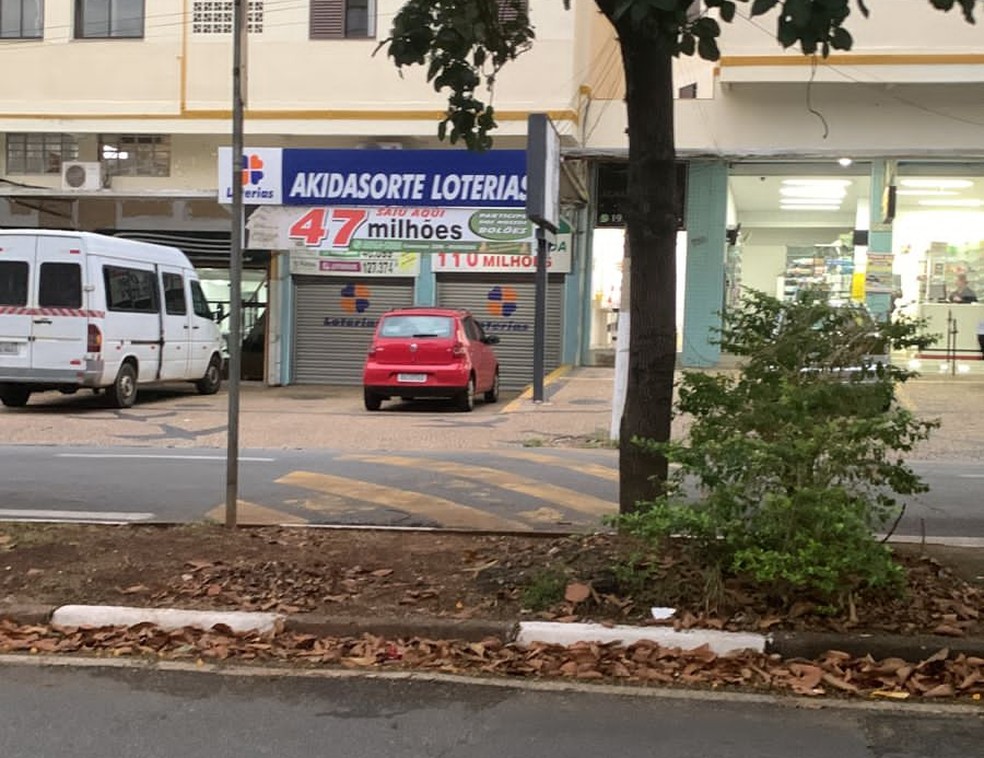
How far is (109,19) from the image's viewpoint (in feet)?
71.8

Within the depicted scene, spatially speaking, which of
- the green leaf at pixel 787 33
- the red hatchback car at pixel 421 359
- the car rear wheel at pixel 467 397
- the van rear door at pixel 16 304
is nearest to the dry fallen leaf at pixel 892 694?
the green leaf at pixel 787 33

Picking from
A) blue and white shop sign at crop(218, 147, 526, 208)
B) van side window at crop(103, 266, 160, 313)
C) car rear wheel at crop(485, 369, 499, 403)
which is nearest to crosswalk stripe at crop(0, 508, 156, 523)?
van side window at crop(103, 266, 160, 313)

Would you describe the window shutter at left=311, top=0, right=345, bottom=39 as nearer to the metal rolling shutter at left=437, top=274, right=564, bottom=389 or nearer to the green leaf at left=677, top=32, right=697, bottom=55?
the metal rolling shutter at left=437, top=274, right=564, bottom=389

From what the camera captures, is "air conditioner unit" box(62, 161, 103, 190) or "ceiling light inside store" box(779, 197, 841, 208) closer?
"air conditioner unit" box(62, 161, 103, 190)

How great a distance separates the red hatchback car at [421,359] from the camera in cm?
1617

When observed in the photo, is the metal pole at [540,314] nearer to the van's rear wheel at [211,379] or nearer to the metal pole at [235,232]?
the van's rear wheel at [211,379]

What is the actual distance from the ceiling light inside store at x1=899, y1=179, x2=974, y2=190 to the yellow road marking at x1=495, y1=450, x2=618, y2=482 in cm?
1320

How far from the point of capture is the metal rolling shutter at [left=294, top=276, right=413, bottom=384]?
73.3 ft

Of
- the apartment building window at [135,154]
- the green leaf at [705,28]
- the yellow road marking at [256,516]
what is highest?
the apartment building window at [135,154]

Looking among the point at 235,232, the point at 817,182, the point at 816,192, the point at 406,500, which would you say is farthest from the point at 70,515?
the point at 816,192

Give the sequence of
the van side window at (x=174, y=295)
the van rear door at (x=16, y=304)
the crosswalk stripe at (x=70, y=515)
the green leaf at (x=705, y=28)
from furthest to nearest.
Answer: the van side window at (x=174, y=295) < the van rear door at (x=16, y=304) < the crosswalk stripe at (x=70, y=515) < the green leaf at (x=705, y=28)

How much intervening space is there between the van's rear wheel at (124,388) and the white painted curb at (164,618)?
38.1 feet

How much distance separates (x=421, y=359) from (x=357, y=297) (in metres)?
6.57

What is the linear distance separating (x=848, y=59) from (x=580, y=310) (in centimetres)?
710
